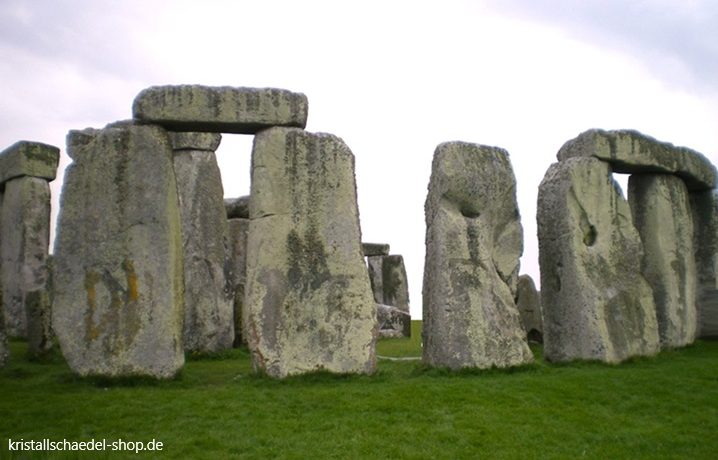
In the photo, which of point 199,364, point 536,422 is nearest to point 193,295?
point 199,364

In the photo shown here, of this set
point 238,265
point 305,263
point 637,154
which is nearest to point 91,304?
point 305,263

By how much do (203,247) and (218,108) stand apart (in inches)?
176

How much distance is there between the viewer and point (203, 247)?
14336 millimetres

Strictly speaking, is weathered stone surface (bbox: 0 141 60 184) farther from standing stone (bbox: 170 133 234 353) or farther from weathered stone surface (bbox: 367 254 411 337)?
weathered stone surface (bbox: 367 254 411 337)

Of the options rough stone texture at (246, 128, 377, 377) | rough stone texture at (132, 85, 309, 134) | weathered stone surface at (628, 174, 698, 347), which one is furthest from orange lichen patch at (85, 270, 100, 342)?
weathered stone surface at (628, 174, 698, 347)

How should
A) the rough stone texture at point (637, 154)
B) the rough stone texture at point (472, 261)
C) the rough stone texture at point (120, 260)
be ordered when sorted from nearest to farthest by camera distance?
the rough stone texture at point (120, 260) < the rough stone texture at point (472, 261) < the rough stone texture at point (637, 154)

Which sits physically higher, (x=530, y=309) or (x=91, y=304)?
→ (x=91, y=304)

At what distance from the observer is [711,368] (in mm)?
11219

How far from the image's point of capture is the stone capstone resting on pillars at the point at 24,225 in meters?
16.6

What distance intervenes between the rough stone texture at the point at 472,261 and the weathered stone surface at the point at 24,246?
31.9ft

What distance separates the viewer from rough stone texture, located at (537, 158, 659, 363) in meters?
11.5

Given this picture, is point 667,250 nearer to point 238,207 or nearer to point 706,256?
point 706,256

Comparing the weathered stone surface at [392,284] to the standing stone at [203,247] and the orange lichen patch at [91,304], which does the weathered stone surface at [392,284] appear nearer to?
the standing stone at [203,247]

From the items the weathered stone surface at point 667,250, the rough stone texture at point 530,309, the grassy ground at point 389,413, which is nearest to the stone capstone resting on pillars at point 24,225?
the grassy ground at point 389,413
